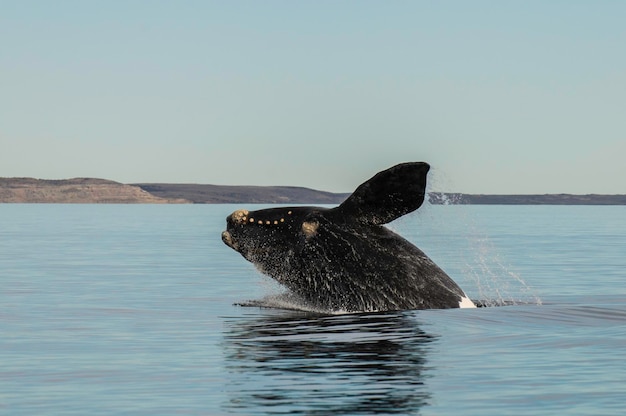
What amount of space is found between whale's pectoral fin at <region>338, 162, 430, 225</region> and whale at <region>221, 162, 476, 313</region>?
0.03m

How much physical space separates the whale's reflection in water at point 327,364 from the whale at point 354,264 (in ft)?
1.24

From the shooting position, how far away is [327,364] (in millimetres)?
13922

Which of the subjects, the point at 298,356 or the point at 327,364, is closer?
the point at 327,364

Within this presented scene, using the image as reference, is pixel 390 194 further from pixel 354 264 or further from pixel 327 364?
pixel 327 364

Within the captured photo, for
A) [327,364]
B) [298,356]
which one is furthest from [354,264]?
[327,364]

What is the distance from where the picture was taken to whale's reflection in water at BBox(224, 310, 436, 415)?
38.1ft

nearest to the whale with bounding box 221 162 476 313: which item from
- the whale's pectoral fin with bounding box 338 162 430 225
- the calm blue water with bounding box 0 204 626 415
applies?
the whale's pectoral fin with bounding box 338 162 430 225

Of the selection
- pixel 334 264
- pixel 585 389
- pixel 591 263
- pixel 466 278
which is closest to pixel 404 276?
pixel 334 264

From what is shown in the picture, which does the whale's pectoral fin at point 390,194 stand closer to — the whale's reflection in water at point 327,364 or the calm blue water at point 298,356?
the calm blue water at point 298,356

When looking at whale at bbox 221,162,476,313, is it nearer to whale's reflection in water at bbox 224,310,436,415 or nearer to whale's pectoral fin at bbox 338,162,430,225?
whale's pectoral fin at bbox 338,162,430,225

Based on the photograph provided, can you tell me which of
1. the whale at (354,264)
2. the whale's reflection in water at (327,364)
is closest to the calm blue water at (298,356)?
the whale's reflection in water at (327,364)

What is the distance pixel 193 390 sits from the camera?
12477 mm

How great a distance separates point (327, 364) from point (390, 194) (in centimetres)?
361

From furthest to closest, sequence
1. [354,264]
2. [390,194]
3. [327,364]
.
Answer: [354,264]
[390,194]
[327,364]
